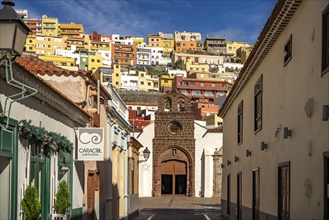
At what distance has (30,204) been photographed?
28.6 ft

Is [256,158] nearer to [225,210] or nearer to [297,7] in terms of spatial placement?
[297,7]

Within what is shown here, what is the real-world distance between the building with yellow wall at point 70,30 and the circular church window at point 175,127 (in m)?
131

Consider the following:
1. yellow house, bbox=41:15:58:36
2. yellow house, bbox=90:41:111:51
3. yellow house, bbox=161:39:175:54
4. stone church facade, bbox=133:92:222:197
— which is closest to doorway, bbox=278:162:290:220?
stone church facade, bbox=133:92:222:197

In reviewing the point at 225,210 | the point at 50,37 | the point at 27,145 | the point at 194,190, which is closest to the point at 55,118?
the point at 27,145

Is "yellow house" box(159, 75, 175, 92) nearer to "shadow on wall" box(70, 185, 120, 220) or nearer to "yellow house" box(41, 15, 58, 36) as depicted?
"yellow house" box(41, 15, 58, 36)

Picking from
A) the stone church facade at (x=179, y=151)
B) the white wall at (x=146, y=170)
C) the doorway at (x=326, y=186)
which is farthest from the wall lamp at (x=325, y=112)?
the white wall at (x=146, y=170)

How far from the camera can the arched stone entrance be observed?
174 ft

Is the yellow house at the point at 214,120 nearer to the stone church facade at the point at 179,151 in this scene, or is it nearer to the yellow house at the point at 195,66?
the stone church facade at the point at 179,151

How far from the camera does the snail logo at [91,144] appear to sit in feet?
41.8

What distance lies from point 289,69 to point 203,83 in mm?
97352

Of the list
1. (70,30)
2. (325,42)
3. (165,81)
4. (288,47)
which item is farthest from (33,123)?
(70,30)

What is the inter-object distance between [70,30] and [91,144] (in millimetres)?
172893

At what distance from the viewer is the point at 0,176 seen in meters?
8.19

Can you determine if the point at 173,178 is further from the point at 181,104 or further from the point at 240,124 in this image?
the point at 240,124
